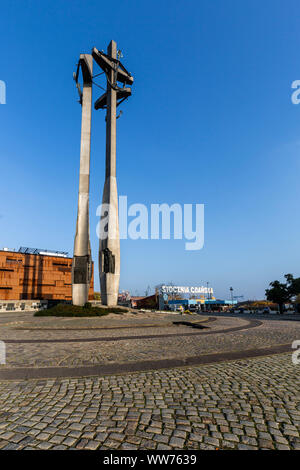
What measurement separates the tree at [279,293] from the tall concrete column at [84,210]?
42926 mm

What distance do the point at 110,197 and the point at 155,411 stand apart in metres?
26.9

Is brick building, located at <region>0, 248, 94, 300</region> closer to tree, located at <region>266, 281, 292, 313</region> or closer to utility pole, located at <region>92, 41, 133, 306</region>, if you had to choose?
utility pole, located at <region>92, 41, 133, 306</region>

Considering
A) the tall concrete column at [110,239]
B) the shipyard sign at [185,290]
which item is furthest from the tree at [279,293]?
the tall concrete column at [110,239]

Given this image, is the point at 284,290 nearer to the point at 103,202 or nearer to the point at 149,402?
the point at 103,202

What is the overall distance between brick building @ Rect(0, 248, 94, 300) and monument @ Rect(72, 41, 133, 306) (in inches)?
787

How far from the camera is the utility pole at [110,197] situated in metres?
27.8

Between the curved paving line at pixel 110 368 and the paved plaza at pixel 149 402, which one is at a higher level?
the paved plaza at pixel 149 402

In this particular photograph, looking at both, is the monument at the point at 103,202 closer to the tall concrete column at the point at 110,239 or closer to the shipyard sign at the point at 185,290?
the tall concrete column at the point at 110,239

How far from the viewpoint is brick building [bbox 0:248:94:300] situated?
132 ft

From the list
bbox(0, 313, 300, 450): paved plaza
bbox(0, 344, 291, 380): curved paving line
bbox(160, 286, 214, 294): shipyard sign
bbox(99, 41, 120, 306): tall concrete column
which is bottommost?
bbox(160, 286, 214, 294): shipyard sign

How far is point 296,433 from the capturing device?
2.93 metres

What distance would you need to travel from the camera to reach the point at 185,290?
86.8m

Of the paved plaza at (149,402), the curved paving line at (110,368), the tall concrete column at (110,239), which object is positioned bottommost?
the curved paving line at (110,368)

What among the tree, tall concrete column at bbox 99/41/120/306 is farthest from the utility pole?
the tree
